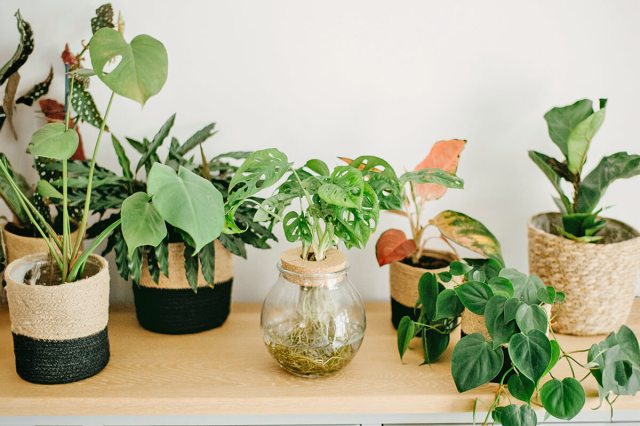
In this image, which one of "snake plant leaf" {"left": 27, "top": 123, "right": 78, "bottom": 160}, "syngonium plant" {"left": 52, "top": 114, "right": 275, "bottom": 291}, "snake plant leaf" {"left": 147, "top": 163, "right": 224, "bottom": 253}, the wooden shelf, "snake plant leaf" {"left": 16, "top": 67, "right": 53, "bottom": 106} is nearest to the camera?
"snake plant leaf" {"left": 147, "top": 163, "right": 224, "bottom": 253}

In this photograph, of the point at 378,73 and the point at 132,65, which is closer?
the point at 132,65

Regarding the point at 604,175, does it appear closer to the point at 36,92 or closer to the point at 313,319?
the point at 313,319

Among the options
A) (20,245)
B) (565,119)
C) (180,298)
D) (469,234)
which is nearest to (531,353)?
(469,234)

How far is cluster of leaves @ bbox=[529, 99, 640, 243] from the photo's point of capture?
1.29 m

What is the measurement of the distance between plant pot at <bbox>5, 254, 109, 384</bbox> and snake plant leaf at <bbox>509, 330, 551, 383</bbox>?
2.35 ft

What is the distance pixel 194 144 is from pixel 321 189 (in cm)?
42

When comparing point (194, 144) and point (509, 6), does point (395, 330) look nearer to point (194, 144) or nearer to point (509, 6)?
point (194, 144)

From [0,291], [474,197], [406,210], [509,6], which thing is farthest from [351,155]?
[0,291]

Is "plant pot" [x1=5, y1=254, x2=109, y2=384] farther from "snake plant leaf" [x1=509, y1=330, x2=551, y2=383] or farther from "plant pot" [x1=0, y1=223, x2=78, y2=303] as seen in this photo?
"snake plant leaf" [x1=509, y1=330, x2=551, y2=383]

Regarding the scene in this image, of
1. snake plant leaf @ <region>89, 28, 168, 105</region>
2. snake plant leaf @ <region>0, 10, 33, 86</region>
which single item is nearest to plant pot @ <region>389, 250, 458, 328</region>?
snake plant leaf @ <region>89, 28, 168, 105</region>

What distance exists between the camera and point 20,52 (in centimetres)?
129

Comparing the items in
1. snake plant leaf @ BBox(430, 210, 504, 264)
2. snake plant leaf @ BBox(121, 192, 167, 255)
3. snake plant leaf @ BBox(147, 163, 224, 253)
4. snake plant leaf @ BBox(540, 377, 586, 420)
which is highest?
snake plant leaf @ BBox(147, 163, 224, 253)

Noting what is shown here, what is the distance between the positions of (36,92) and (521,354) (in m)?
1.10

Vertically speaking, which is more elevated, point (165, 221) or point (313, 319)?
point (165, 221)
